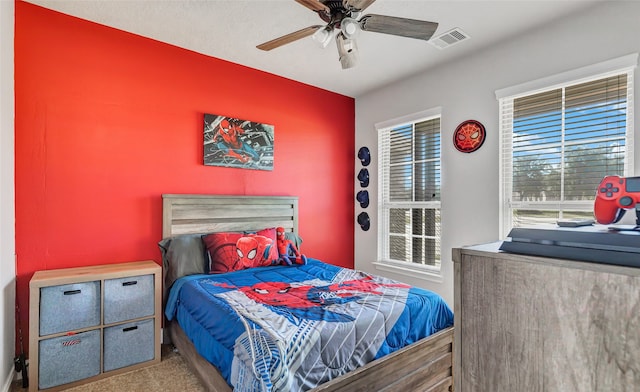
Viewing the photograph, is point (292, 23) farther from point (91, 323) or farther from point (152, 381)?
point (152, 381)

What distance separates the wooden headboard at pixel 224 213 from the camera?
9.73 feet

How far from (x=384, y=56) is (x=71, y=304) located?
3.35 m

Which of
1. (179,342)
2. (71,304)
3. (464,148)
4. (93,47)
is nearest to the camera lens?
(71,304)

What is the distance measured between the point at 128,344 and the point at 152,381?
0.35 m

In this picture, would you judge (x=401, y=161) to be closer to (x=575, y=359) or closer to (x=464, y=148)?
(x=464, y=148)

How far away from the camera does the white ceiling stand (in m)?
2.36

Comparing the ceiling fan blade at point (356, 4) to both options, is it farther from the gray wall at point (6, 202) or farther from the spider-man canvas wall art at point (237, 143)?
the gray wall at point (6, 202)

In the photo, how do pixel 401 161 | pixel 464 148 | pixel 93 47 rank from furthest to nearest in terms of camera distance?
pixel 401 161 < pixel 464 148 < pixel 93 47

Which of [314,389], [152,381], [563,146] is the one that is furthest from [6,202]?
[563,146]

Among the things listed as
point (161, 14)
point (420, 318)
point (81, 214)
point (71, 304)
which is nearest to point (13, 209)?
point (81, 214)

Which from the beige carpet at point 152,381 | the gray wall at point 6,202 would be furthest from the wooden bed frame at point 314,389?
the gray wall at point 6,202

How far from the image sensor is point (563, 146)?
2.54 m

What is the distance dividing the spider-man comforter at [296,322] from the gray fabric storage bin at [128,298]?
0.19 metres

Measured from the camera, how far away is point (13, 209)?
229 cm
